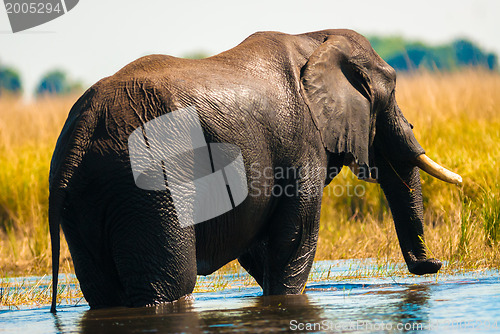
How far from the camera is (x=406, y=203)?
310 inches

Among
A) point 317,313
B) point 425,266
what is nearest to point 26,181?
point 425,266

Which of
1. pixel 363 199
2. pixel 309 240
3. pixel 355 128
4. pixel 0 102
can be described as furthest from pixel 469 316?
pixel 0 102

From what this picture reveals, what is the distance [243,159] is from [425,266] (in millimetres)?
2358

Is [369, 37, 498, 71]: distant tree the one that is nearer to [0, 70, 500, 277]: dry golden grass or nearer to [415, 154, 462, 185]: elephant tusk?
[0, 70, 500, 277]: dry golden grass

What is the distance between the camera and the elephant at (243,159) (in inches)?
226

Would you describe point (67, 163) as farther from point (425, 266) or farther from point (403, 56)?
point (403, 56)

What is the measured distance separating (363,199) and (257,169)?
6.09m

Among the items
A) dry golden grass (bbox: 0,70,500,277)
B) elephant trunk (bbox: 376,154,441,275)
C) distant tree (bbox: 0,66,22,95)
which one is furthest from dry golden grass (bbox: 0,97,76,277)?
distant tree (bbox: 0,66,22,95)

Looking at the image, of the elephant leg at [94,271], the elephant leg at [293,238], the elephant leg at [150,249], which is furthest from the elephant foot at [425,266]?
the elephant leg at [94,271]

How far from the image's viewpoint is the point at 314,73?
6.91m

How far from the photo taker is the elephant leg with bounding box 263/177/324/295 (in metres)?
6.71

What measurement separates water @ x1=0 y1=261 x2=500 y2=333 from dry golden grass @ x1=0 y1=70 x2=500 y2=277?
1155 millimetres

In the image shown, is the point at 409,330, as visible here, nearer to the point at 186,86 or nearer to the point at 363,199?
the point at 186,86

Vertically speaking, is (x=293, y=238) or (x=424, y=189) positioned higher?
(x=293, y=238)
